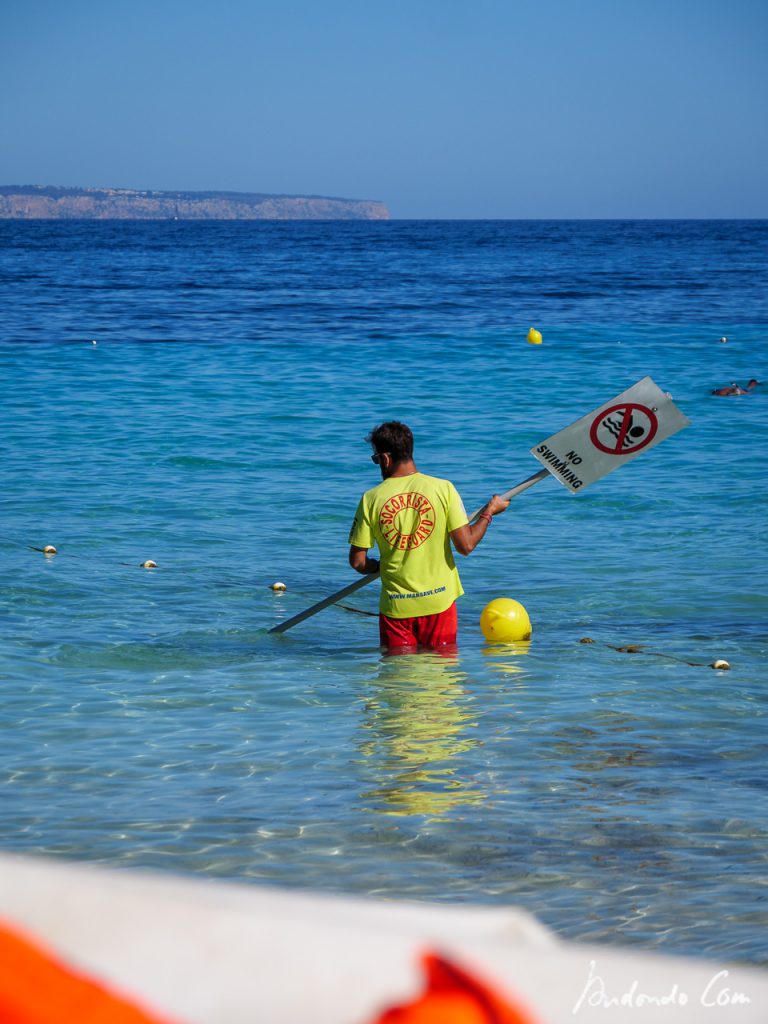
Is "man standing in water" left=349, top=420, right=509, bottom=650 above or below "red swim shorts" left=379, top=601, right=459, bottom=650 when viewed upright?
above

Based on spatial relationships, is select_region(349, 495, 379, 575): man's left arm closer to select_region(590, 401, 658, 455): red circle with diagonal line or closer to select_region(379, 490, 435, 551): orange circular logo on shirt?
select_region(379, 490, 435, 551): orange circular logo on shirt

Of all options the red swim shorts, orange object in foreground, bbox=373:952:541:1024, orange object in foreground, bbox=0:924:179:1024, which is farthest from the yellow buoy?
orange object in foreground, bbox=0:924:179:1024

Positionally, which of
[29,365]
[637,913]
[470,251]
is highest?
[470,251]

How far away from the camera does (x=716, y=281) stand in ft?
163

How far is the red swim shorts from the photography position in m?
7.44

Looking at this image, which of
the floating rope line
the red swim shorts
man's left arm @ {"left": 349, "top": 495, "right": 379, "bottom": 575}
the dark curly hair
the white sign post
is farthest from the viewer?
the floating rope line

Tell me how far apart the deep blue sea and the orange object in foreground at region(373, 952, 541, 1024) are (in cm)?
254

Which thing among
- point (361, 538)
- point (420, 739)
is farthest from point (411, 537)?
point (420, 739)

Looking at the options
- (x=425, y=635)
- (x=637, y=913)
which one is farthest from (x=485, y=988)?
(x=425, y=635)

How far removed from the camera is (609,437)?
786cm

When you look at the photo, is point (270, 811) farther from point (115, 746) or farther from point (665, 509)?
point (665, 509)

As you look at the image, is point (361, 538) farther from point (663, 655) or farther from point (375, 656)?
point (663, 655)

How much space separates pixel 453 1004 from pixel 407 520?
544cm

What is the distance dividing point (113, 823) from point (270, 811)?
66 cm
